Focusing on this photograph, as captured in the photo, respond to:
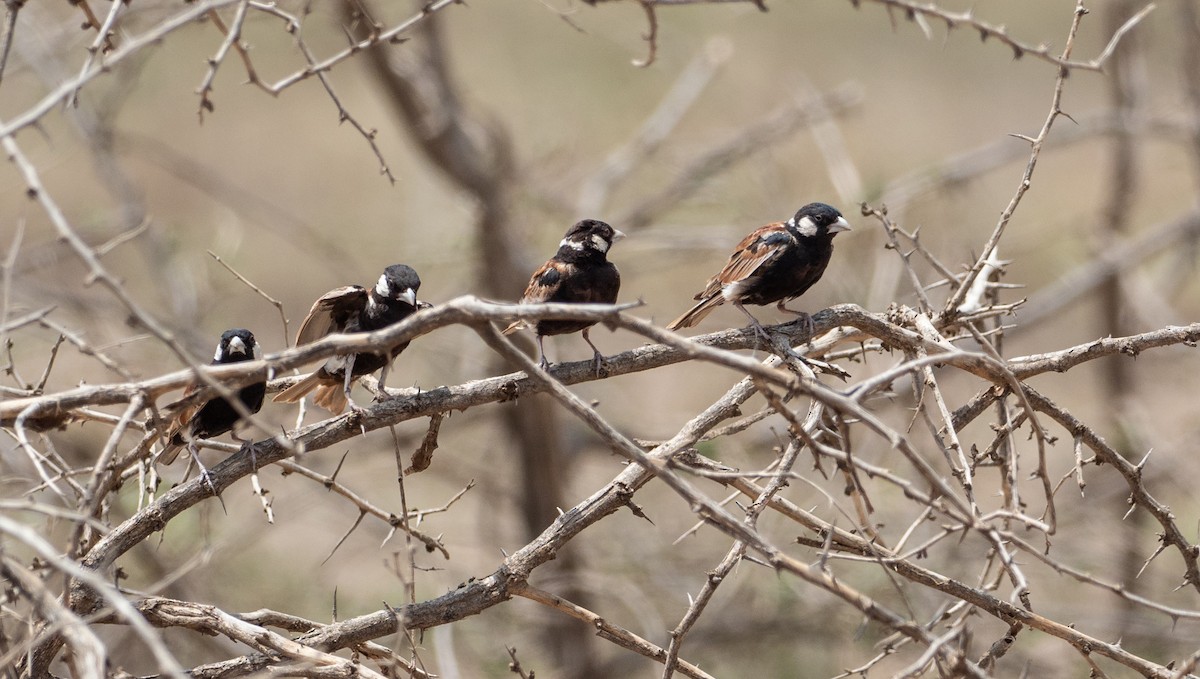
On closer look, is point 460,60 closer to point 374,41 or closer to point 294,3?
point 294,3

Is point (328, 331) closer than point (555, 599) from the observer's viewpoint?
No

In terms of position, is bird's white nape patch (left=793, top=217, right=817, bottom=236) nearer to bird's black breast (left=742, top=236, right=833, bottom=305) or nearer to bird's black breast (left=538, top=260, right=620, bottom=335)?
bird's black breast (left=742, top=236, right=833, bottom=305)

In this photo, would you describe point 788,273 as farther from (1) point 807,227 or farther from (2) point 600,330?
(2) point 600,330

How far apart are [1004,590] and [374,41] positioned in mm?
6594

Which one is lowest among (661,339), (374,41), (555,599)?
(555,599)

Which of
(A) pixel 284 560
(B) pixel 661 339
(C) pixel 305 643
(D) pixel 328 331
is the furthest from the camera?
(A) pixel 284 560

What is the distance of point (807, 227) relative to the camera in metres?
5.21

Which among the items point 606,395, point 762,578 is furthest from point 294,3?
point 762,578

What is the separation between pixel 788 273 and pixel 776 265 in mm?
62

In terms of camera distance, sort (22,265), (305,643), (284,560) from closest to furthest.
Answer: (305,643)
(22,265)
(284,560)

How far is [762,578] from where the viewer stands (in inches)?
375

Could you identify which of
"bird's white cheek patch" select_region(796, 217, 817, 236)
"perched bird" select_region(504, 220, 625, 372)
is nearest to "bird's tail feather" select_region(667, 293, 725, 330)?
"perched bird" select_region(504, 220, 625, 372)

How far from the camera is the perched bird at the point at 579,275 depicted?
4.80 m

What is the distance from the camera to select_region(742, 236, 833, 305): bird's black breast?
16.7ft
